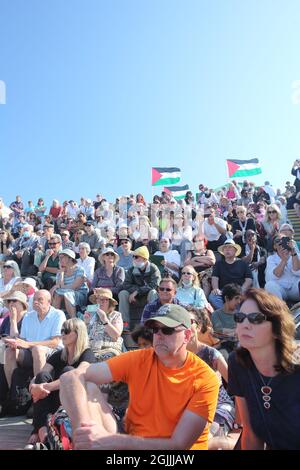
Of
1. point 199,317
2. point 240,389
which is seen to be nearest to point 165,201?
point 199,317

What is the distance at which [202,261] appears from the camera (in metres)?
7.79

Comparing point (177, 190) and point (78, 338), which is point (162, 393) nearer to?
point (78, 338)

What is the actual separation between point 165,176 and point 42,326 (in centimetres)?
1532

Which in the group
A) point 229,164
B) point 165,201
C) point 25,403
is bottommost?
point 25,403

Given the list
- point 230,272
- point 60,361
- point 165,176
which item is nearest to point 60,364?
point 60,361

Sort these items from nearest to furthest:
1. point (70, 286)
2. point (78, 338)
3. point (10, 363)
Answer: point (78, 338) → point (10, 363) → point (70, 286)

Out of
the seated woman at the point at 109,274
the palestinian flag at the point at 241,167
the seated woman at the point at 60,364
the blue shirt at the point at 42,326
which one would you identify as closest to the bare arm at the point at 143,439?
the seated woman at the point at 60,364

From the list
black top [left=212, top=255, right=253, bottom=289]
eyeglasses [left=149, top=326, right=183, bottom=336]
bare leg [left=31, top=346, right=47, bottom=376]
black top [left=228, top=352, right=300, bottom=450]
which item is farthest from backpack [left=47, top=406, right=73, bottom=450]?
black top [left=212, top=255, right=253, bottom=289]

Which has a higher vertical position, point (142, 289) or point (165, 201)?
point (165, 201)

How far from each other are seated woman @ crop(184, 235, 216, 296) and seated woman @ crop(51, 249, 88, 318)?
79.2 inches

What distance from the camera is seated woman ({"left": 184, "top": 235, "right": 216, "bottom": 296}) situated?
7.26m

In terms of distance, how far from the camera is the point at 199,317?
14.3 ft
